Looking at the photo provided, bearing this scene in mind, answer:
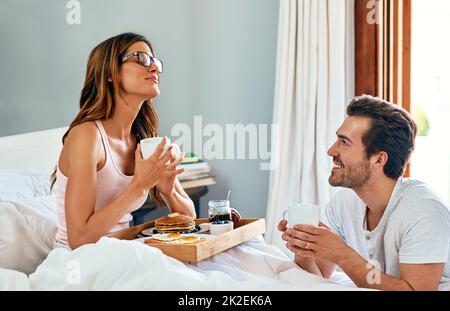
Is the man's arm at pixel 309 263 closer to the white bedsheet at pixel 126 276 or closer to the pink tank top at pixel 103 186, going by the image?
the white bedsheet at pixel 126 276

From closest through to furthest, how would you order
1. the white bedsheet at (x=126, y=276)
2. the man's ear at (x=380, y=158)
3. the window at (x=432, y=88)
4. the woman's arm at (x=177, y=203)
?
the white bedsheet at (x=126, y=276) < the man's ear at (x=380, y=158) < the woman's arm at (x=177, y=203) < the window at (x=432, y=88)

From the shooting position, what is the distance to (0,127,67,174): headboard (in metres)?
2.36

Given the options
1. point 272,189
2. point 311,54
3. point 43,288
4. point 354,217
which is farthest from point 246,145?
point 43,288

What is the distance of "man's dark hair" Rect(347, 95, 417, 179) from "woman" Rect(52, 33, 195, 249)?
58 cm

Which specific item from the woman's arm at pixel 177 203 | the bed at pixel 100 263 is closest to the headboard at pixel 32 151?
the bed at pixel 100 263

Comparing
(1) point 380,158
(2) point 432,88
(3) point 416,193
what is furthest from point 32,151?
(2) point 432,88

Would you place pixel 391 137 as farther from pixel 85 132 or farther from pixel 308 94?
pixel 308 94

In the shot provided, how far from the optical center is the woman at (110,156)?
174cm

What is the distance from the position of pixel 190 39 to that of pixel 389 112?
193cm

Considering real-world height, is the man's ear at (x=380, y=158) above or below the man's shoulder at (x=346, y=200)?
above

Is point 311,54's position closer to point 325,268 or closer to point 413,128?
point 413,128

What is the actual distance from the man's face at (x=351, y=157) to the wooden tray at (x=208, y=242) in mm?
283

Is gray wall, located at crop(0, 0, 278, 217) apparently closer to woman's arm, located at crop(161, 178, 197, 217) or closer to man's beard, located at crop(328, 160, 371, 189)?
woman's arm, located at crop(161, 178, 197, 217)

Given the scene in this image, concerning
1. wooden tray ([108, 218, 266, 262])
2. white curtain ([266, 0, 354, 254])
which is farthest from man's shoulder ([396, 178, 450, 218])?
white curtain ([266, 0, 354, 254])
